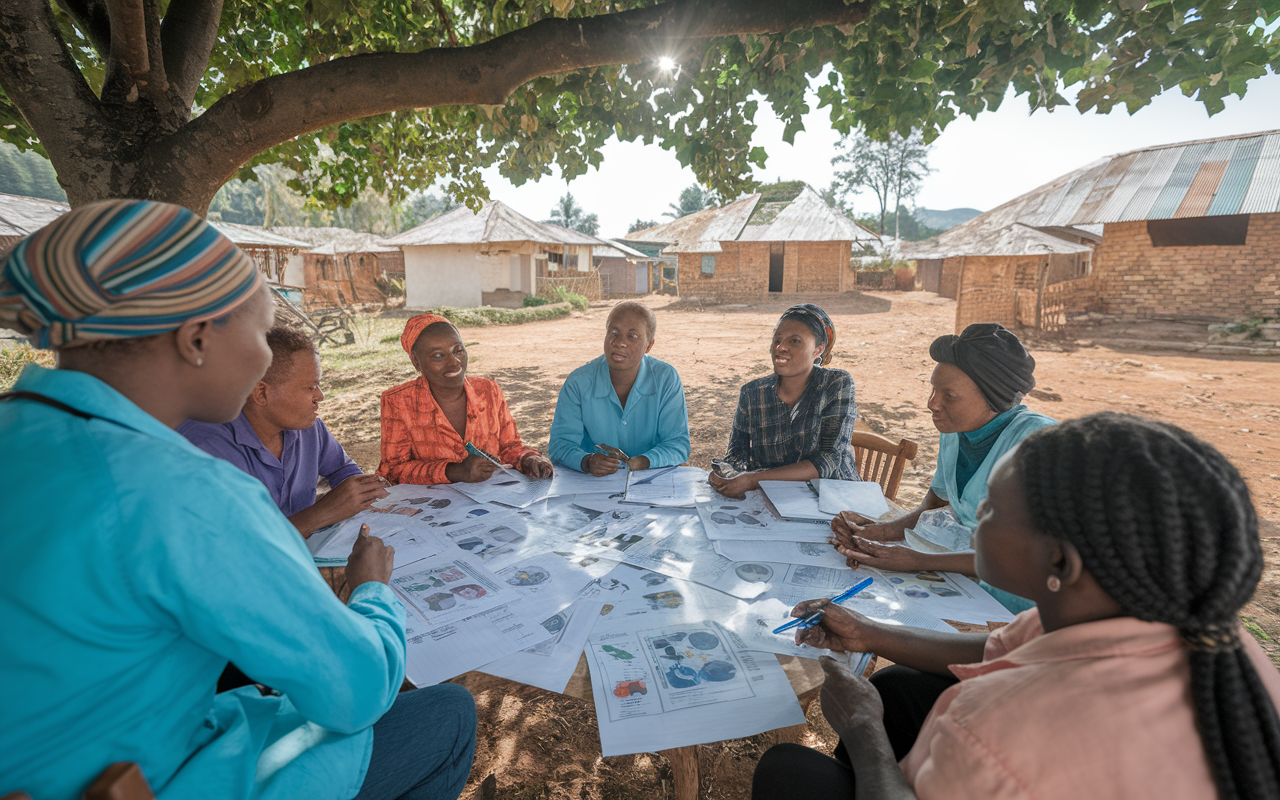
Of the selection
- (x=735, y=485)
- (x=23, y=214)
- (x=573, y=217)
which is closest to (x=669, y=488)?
(x=735, y=485)

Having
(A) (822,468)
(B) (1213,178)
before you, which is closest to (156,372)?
(A) (822,468)

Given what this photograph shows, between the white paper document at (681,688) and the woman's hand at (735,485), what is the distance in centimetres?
99

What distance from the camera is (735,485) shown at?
2467mm

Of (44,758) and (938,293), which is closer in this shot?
(44,758)

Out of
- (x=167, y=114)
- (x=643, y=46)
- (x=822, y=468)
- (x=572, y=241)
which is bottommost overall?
(x=822, y=468)

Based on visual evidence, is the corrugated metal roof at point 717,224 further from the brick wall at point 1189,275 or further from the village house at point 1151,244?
the brick wall at point 1189,275

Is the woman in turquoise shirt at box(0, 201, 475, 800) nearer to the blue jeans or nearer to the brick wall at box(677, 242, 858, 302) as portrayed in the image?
the blue jeans

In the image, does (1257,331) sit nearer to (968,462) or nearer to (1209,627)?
(968,462)

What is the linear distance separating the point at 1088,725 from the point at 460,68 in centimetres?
281

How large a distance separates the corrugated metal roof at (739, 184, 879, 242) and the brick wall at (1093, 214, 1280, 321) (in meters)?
8.76

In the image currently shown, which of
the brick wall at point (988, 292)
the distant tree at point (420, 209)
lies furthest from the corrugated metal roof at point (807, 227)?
the distant tree at point (420, 209)

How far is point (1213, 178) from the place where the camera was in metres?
13.5

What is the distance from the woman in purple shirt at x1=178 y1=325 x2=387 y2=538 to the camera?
218 cm

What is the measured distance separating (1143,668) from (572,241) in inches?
1000
